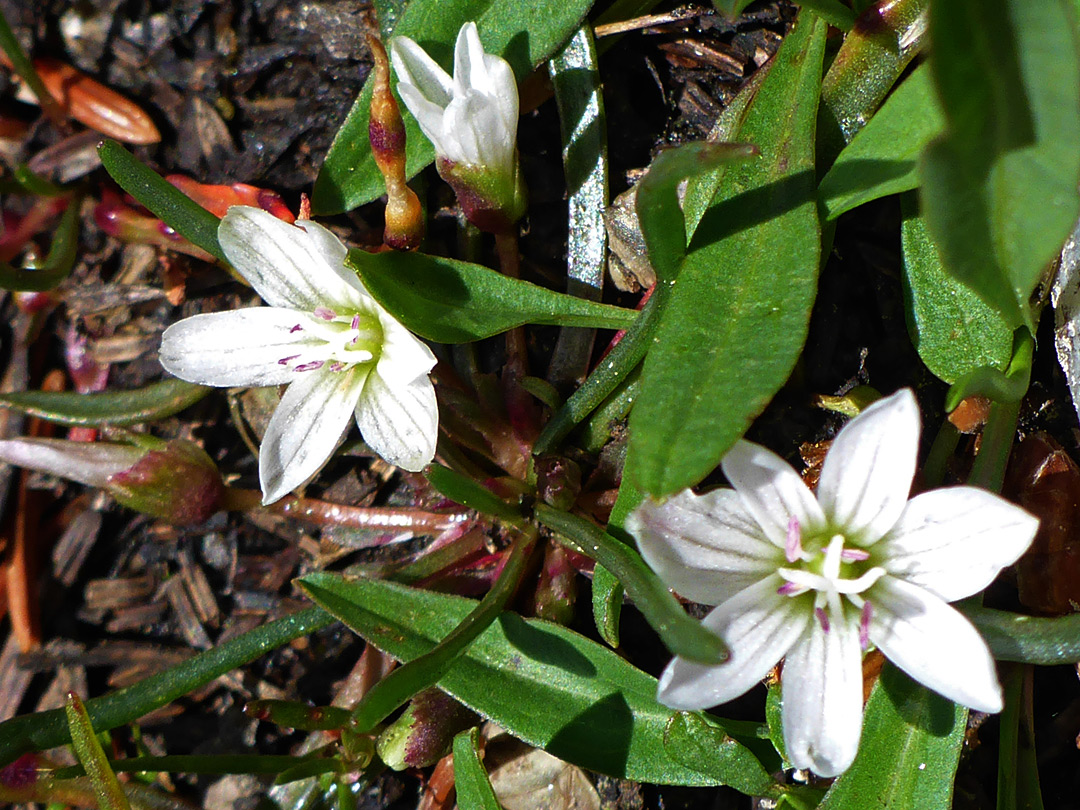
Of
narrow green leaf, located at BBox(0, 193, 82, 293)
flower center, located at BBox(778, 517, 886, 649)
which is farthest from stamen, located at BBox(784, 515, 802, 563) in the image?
narrow green leaf, located at BBox(0, 193, 82, 293)

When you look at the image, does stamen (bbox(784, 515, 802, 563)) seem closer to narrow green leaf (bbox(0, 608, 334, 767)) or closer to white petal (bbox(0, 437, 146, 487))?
narrow green leaf (bbox(0, 608, 334, 767))

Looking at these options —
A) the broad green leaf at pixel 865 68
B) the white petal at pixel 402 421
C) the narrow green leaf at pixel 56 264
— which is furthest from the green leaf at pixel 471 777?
the narrow green leaf at pixel 56 264

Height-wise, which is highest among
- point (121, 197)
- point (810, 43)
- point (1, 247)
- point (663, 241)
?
point (810, 43)

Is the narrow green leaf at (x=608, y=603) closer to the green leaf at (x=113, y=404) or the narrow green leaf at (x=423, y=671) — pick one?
the narrow green leaf at (x=423, y=671)

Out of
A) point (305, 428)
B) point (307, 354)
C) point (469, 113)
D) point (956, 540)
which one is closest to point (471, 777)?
point (305, 428)

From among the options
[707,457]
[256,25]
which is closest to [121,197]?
[256,25]

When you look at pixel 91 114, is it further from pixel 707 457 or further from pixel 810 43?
pixel 707 457
